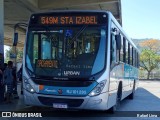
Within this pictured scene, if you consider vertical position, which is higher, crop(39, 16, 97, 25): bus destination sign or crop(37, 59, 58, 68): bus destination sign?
crop(39, 16, 97, 25): bus destination sign

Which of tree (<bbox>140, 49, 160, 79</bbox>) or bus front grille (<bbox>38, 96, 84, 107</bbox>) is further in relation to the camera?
tree (<bbox>140, 49, 160, 79</bbox>)

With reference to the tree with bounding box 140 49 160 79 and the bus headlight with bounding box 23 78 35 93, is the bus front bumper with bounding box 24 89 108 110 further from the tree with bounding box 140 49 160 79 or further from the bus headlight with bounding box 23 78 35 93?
the tree with bounding box 140 49 160 79

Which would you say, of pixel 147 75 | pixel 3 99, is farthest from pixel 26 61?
pixel 147 75

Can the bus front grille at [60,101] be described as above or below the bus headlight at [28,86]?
below

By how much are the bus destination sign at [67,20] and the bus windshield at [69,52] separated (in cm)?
16

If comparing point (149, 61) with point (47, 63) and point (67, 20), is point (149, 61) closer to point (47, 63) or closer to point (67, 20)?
point (67, 20)

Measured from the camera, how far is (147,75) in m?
64.1

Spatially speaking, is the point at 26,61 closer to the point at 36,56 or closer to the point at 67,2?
the point at 36,56

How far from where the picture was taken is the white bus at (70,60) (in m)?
10.3

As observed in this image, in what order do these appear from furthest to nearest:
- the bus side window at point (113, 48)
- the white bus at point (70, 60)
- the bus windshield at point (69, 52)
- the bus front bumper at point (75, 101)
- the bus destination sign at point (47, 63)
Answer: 1. the bus side window at point (113, 48)
2. the bus destination sign at point (47, 63)
3. the bus windshield at point (69, 52)
4. the white bus at point (70, 60)
5. the bus front bumper at point (75, 101)

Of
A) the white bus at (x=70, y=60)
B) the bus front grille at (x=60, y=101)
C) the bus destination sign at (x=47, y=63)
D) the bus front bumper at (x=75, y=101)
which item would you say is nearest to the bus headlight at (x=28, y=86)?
the white bus at (x=70, y=60)

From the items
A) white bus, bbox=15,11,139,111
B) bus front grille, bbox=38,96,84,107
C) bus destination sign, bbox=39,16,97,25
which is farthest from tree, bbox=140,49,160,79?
bus front grille, bbox=38,96,84,107

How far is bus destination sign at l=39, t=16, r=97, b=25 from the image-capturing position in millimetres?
10852

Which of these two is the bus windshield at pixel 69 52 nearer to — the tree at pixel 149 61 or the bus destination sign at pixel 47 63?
the bus destination sign at pixel 47 63
